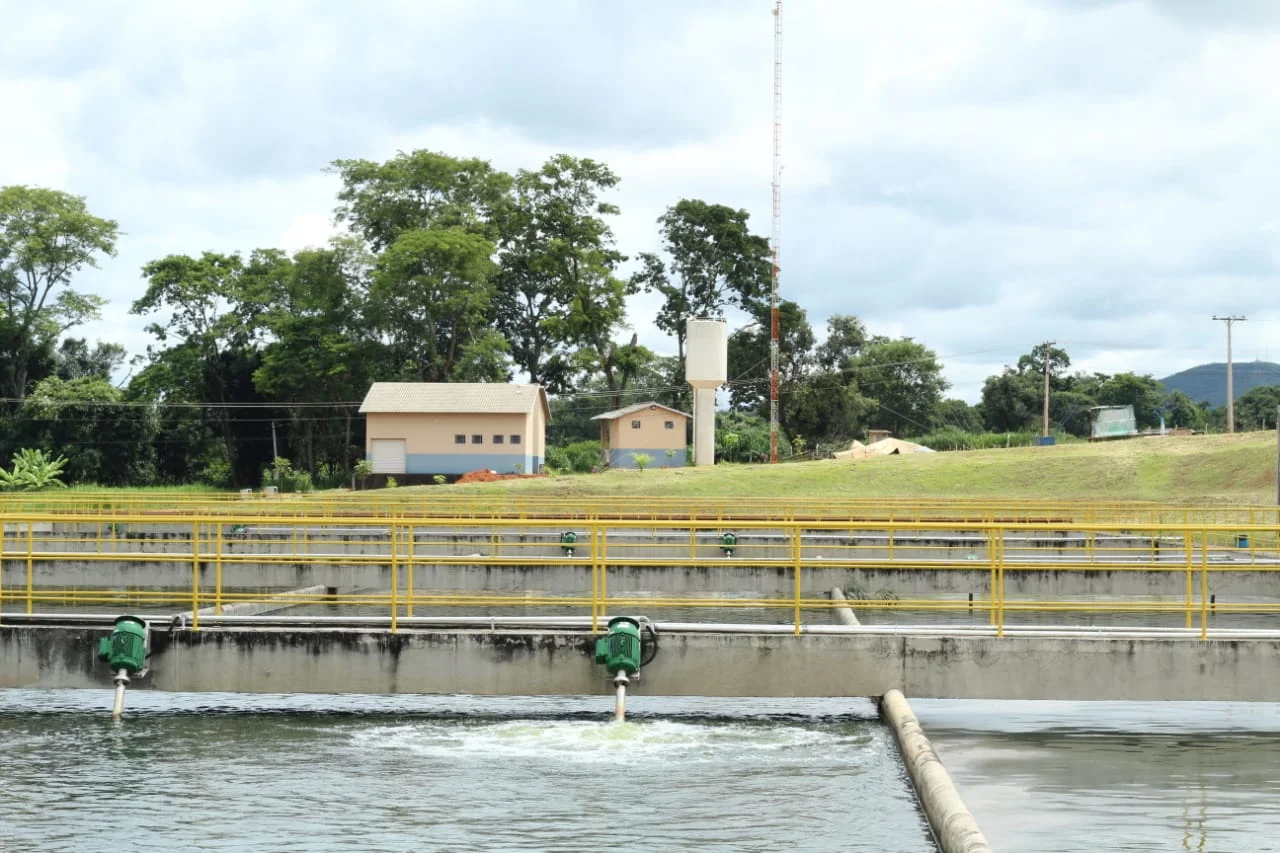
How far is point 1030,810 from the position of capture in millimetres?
11953

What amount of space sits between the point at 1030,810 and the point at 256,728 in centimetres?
863

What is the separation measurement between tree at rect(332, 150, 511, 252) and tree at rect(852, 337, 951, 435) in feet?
115

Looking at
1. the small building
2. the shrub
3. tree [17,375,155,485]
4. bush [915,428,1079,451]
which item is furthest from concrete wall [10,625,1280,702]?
the small building

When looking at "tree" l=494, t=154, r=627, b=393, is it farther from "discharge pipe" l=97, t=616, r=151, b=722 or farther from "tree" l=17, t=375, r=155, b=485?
"discharge pipe" l=97, t=616, r=151, b=722

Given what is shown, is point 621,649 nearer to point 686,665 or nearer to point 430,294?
point 686,665

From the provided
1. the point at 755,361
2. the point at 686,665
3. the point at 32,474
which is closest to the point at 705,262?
the point at 755,361

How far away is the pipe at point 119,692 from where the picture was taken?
1553 centimetres

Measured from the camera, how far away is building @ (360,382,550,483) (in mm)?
71250

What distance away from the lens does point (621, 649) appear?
15125mm

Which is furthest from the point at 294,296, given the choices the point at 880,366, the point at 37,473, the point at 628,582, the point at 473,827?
Answer: the point at 473,827

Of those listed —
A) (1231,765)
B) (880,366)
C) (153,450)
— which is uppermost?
(880,366)

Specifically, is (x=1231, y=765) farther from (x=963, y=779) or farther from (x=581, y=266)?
(x=581, y=266)

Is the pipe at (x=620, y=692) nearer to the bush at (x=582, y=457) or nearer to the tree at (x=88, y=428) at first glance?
the bush at (x=582, y=457)

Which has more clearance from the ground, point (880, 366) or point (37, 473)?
point (880, 366)
